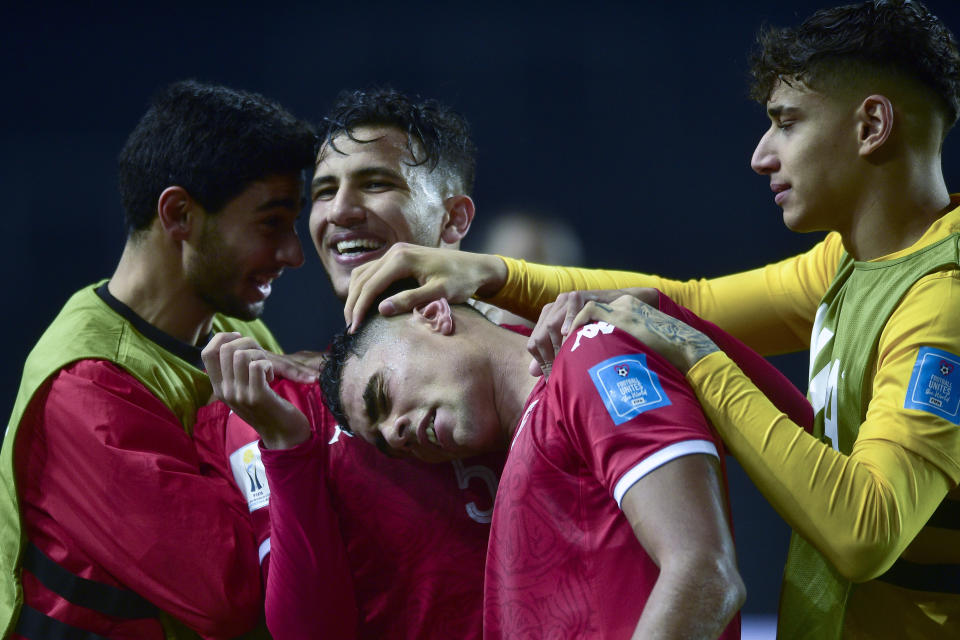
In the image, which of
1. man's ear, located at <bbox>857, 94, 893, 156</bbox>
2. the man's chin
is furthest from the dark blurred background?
man's ear, located at <bbox>857, 94, 893, 156</bbox>

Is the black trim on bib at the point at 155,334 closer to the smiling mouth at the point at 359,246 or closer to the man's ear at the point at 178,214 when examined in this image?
the man's ear at the point at 178,214

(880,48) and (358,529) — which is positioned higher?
(880,48)

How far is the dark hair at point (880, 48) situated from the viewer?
4.80 ft

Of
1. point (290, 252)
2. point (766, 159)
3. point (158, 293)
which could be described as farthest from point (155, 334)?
point (766, 159)

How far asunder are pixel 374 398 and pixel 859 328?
71 centimetres

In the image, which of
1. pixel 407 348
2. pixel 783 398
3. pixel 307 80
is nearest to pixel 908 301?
pixel 783 398

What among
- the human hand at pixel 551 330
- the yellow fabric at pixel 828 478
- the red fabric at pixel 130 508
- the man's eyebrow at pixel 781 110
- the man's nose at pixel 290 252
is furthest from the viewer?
the man's nose at pixel 290 252

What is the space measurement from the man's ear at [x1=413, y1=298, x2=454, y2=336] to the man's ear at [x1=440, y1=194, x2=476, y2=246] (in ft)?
1.57

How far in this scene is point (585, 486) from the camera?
1.17 m

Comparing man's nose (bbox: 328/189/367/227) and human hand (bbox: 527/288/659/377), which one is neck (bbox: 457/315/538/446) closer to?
human hand (bbox: 527/288/659/377)

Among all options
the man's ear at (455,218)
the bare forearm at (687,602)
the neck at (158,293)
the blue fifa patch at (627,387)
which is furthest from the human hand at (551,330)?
the neck at (158,293)

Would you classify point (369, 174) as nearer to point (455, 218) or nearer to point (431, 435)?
point (455, 218)

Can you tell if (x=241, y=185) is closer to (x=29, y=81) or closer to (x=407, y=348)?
(x=407, y=348)

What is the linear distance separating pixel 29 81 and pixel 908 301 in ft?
10.2
